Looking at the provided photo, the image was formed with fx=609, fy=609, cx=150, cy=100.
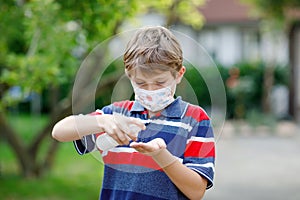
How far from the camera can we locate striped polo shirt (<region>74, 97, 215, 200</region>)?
185cm

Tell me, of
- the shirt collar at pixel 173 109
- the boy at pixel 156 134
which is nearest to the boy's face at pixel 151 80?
the boy at pixel 156 134

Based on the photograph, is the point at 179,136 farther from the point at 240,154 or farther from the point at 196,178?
the point at 240,154

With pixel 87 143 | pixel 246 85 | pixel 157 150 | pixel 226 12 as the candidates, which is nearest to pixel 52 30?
pixel 87 143

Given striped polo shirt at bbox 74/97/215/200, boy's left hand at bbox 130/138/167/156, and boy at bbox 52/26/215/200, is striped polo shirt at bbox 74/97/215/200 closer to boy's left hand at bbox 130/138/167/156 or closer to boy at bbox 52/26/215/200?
boy at bbox 52/26/215/200

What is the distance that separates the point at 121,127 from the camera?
1.50 metres

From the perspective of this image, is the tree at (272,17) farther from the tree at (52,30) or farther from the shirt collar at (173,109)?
the shirt collar at (173,109)

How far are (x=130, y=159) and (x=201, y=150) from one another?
0.22 meters

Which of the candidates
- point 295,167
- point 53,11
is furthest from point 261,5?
point 53,11

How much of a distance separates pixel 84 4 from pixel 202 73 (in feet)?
7.54

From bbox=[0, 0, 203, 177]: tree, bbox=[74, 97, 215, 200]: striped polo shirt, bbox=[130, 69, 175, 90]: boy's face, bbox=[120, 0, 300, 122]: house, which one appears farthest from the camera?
bbox=[120, 0, 300, 122]: house

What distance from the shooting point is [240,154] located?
10.6 m

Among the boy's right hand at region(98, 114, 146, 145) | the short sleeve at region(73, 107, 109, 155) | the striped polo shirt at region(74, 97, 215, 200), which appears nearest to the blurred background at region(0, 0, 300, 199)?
the striped polo shirt at region(74, 97, 215, 200)

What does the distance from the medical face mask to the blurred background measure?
13 cm

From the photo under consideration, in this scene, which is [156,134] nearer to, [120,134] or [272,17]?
[120,134]
